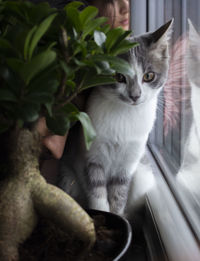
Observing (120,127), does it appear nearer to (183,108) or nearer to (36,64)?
(183,108)

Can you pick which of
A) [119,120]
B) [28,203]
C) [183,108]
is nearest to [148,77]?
[119,120]

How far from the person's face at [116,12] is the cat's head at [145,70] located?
0.24 m

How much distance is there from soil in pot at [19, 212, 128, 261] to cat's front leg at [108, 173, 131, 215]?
1.43ft

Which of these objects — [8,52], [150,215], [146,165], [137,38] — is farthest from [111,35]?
[146,165]

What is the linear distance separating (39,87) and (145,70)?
60cm

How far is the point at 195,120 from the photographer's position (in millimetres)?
1148

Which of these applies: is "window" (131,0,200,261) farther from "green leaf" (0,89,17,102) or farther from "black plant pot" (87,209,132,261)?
"green leaf" (0,89,17,102)

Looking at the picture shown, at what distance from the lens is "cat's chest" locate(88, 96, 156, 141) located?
3.26 ft

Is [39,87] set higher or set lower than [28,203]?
higher

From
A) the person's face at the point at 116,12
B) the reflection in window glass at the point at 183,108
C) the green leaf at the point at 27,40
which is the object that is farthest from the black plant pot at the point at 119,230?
the person's face at the point at 116,12

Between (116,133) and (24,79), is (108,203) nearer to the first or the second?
(116,133)

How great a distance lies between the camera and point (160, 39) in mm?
963

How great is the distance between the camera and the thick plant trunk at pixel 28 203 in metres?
0.56

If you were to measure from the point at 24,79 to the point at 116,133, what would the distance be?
599 millimetres
